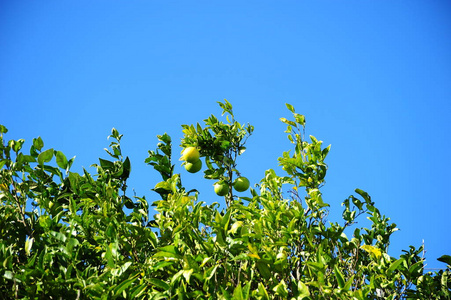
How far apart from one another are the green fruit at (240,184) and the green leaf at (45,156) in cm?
150

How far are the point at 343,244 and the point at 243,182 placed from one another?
41.8 inches

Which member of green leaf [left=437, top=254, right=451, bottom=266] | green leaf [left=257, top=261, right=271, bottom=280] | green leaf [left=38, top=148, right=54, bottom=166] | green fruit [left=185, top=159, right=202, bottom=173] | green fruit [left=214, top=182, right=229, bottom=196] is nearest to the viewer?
green leaf [left=257, top=261, right=271, bottom=280]

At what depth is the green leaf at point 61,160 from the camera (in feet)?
9.34

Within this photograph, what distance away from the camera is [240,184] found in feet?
11.6

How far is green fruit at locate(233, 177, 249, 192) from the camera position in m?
3.52

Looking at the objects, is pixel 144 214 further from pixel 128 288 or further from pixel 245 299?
pixel 245 299

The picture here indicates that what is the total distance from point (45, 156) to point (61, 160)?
11cm

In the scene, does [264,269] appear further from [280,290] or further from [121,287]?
[121,287]

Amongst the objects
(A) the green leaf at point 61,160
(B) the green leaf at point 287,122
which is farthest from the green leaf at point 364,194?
(A) the green leaf at point 61,160

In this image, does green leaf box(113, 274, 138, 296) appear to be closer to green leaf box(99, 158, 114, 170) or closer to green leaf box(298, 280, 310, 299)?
green leaf box(298, 280, 310, 299)

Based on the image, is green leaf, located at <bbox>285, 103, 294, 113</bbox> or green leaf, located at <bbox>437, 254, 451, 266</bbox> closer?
green leaf, located at <bbox>437, 254, 451, 266</bbox>

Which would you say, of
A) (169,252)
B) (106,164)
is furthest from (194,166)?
(169,252)

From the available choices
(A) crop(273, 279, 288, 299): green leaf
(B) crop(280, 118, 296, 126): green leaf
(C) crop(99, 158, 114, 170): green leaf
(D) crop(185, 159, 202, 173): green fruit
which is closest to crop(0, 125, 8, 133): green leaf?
(C) crop(99, 158, 114, 170): green leaf

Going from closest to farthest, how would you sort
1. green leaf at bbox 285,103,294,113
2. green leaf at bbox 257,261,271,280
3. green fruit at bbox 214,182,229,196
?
green leaf at bbox 257,261,271,280
green leaf at bbox 285,103,294,113
green fruit at bbox 214,182,229,196
